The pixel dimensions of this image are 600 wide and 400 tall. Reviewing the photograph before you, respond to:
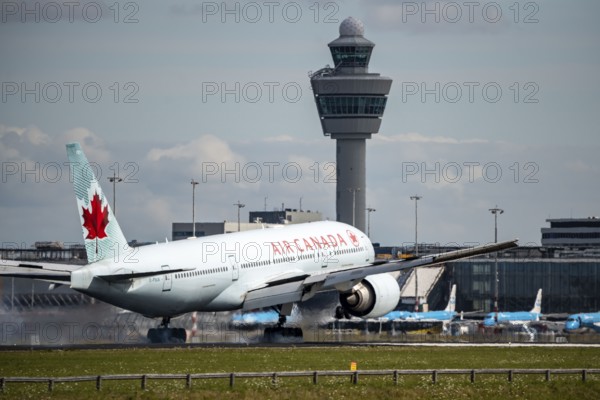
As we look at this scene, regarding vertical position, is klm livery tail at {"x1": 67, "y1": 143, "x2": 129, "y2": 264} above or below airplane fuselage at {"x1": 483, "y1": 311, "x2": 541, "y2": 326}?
above

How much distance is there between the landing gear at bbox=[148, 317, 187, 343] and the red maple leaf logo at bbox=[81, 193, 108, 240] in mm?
10667

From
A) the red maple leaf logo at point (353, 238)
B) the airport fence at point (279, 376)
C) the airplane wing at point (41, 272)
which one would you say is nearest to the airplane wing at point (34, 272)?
the airplane wing at point (41, 272)

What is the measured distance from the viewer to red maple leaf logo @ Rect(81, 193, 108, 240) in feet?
223

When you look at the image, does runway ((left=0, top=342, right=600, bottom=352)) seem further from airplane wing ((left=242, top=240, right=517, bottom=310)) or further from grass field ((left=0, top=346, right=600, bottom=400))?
airplane wing ((left=242, top=240, right=517, bottom=310))

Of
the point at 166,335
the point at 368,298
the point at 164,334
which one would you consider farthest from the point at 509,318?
the point at 164,334

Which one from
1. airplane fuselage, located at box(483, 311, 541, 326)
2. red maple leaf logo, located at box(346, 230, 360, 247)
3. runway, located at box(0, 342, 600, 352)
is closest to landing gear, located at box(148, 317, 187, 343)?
runway, located at box(0, 342, 600, 352)

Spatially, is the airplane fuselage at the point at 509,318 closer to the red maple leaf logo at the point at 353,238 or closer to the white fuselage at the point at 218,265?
the red maple leaf logo at the point at 353,238

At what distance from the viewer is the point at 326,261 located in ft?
285

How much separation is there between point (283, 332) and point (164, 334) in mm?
7717

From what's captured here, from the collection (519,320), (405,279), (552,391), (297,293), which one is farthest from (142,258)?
(405,279)

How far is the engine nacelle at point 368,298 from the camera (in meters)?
83.8

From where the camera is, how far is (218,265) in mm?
76625

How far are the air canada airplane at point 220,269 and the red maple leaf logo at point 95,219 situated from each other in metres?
0.05

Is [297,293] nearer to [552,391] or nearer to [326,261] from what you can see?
[326,261]
